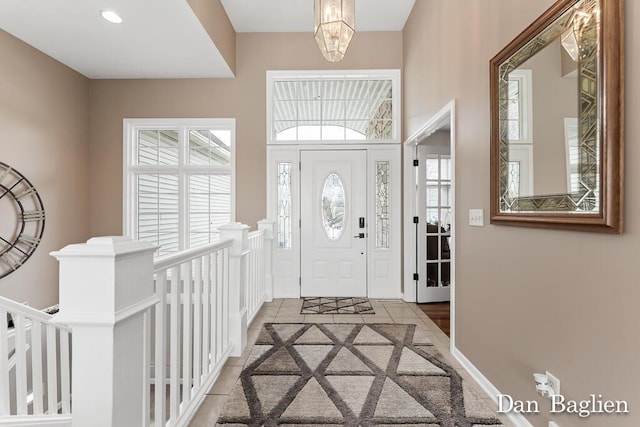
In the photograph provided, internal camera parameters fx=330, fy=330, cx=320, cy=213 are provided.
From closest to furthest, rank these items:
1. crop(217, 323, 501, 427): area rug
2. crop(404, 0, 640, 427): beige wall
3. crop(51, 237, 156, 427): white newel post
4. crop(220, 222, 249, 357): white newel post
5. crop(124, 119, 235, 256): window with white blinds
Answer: crop(51, 237, 156, 427): white newel post, crop(404, 0, 640, 427): beige wall, crop(217, 323, 501, 427): area rug, crop(220, 222, 249, 357): white newel post, crop(124, 119, 235, 256): window with white blinds

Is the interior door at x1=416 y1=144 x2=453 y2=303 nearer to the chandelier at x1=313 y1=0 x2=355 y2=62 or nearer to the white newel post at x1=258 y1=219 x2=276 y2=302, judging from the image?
the white newel post at x1=258 y1=219 x2=276 y2=302

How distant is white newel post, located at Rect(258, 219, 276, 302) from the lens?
13.5 ft

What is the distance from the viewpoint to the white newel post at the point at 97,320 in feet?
2.83

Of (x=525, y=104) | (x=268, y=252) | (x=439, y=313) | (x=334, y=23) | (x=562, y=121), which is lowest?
(x=439, y=313)

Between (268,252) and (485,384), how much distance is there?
9.16 feet

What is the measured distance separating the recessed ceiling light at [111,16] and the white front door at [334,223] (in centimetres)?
234

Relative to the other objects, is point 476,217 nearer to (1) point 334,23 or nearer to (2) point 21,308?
(1) point 334,23

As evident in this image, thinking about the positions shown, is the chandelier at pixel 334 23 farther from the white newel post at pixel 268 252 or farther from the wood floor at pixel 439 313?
the wood floor at pixel 439 313

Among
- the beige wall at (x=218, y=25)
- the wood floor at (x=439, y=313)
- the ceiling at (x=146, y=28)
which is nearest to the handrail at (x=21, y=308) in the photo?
the ceiling at (x=146, y=28)

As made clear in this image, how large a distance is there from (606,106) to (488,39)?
1162 mm

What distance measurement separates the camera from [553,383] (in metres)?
1.52

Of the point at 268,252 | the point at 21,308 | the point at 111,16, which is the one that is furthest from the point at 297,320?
the point at 111,16

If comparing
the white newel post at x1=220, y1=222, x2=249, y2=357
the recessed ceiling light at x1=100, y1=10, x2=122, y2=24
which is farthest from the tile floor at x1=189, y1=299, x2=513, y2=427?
the recessed ceiling light at x1=100, y1=10, x2=122, y2=24

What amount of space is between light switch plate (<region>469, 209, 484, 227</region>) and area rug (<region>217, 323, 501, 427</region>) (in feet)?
3.48
